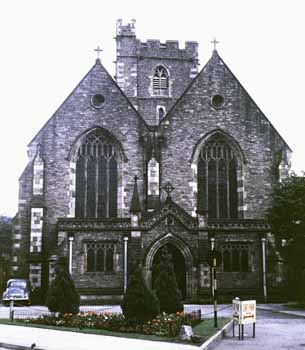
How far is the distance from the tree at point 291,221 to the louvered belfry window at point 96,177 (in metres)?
10.5

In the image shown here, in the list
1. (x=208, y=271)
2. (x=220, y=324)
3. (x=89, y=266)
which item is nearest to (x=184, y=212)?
(x=208, y=271)

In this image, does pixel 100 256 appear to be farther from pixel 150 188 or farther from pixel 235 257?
pixel 235 257

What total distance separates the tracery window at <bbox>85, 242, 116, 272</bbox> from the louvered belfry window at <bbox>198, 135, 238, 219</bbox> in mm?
6915

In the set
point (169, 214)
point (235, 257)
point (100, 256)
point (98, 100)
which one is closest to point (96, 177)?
point (98, 100)

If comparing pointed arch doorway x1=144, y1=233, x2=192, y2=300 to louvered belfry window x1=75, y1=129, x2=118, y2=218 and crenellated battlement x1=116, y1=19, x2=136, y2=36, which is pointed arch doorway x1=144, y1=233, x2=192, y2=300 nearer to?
louvered belfry window x1=75, y1=129, x2=118, y2=218

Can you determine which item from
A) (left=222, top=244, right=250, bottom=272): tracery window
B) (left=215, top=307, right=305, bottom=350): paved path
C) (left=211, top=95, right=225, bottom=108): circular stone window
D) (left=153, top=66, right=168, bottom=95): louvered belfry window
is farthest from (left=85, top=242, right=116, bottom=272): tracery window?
A: (left=153, top=66, right=168, bottom=95): louvered belfry window

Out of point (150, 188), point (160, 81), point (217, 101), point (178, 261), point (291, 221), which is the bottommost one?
point (178, 261)

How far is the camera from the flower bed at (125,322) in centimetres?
1750

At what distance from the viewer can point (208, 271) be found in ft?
107

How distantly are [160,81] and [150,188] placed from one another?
59.0 feet

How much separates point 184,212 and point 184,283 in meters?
4.08

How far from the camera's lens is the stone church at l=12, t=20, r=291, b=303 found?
33.6 m

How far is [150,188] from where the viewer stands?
118 feet

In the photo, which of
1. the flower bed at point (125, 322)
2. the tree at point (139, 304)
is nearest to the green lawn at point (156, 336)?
the flower bed at point (125, 322)
